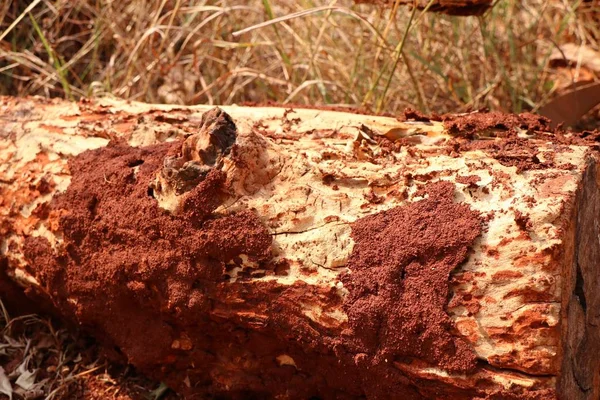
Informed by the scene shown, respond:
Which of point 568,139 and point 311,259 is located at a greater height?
point 568,139

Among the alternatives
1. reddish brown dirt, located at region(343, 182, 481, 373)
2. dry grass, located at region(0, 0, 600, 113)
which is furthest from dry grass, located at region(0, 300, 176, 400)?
dry grass, located at region(0, 0, 600, 113)

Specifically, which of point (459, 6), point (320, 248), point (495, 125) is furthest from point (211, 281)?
point (459, 6)

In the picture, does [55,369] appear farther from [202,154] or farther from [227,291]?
[202,154]

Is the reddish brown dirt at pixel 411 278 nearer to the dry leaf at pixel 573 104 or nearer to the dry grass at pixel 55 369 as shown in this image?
the dry grass at pixel 55 369

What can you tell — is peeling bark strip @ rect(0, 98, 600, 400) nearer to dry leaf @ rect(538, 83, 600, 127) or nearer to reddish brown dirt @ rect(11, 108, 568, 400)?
reddish brown dirt @ rect(11, 108, 568, 400)

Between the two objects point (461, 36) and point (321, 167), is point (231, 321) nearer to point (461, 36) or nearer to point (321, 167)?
point (321, 167)

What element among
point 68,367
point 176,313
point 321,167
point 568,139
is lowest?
point 68,367

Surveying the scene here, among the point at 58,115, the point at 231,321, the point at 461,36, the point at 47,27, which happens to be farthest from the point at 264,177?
the point at 47,27
